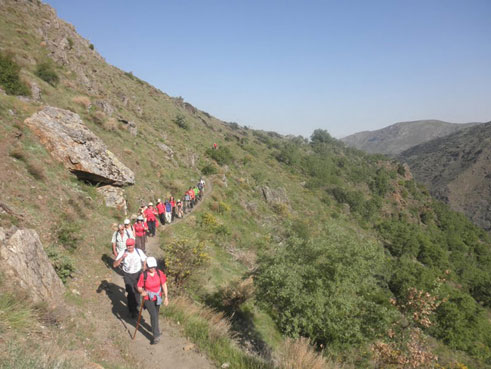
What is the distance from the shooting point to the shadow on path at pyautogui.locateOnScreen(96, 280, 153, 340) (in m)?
6.06

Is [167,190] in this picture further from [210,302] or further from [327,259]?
[327,259]

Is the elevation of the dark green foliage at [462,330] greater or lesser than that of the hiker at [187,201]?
lesser

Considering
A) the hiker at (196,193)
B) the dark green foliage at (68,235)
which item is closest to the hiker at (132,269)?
the dark green foliage at (68,235)

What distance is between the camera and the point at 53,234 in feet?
25.7

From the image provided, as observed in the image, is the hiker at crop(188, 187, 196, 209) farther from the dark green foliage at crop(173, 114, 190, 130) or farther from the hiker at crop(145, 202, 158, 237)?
the dark green foliage at crop(173, 114, 190, 130)

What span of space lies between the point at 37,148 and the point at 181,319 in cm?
922

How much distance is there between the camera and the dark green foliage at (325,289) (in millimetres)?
7598

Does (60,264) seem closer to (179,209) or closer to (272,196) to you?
(179,209)

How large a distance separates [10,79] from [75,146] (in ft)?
20.1

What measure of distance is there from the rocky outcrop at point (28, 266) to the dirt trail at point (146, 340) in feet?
3.75

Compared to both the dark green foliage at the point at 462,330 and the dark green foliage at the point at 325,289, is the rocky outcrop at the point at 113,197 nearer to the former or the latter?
the dark green foliage at the point at 325,289

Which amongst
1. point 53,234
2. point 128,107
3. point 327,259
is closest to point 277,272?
point 327,259

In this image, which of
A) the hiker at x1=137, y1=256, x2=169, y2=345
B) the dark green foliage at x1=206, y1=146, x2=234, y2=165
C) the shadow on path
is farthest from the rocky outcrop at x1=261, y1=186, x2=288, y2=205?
the hiker at x1=137, y1=256, x2=169, y2=345

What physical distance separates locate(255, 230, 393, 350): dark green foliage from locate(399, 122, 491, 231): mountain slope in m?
138
